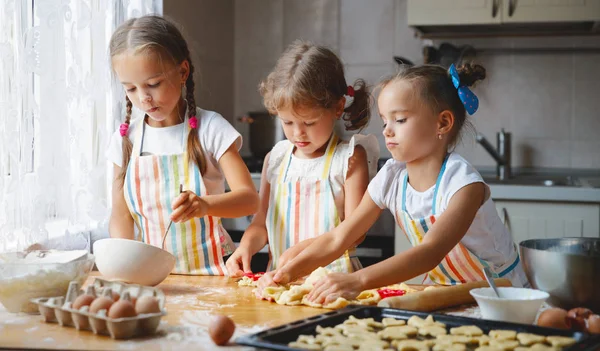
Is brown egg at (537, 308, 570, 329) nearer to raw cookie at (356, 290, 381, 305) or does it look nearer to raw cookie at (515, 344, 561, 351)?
raw cookie at (515, 344, 561, 351)

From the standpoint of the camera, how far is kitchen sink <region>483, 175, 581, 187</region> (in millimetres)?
2776

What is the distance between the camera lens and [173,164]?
181 centimetres

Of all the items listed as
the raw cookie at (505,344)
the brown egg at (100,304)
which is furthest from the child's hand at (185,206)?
the raw cookie at (505,344)

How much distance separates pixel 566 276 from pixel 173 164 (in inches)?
39.5

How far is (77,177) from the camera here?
2090 mm

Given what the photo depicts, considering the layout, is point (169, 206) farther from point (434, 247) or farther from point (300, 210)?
point (434, 247)

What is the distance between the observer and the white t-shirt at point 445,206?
1.57 meters

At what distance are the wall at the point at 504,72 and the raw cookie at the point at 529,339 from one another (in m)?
2.18

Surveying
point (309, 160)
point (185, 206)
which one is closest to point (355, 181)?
point (309, 160)

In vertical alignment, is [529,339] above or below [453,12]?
below

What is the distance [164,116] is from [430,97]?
2.07 ft

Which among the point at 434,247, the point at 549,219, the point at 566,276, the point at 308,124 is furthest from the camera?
the point at 549,219

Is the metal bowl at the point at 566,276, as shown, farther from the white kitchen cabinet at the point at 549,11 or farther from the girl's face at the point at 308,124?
the white kitchen cabinet at the point at 549,11

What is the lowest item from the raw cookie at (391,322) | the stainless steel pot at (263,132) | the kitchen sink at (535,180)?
the raw cookie at (391,322)
